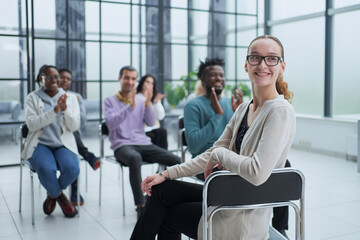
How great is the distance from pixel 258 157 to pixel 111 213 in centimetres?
204

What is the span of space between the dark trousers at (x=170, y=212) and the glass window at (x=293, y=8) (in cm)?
511

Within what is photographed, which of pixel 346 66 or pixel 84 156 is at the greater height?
pixel 346 66

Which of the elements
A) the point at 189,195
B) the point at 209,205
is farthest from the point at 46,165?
the point at 209,205

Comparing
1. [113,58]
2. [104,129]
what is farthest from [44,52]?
[104,129]

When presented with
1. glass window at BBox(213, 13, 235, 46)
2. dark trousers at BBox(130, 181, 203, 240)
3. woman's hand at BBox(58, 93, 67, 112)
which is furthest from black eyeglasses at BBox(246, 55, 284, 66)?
glass window at BBox(213, 13, 235, 46)

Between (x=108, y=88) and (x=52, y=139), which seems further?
(x=108, y=88)

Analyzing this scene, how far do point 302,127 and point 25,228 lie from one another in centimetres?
452

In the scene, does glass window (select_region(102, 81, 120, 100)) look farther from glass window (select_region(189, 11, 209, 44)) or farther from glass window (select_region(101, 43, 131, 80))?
glass window (select_region(189, 11, 209, 44))

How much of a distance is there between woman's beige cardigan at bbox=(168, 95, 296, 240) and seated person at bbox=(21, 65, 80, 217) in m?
1.71

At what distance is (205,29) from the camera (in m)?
5.97

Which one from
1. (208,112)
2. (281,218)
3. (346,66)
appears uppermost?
(346,66)

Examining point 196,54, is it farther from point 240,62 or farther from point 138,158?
point 138,158

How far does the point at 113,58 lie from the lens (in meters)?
5.37

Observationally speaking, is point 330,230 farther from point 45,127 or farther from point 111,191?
point 45,127
